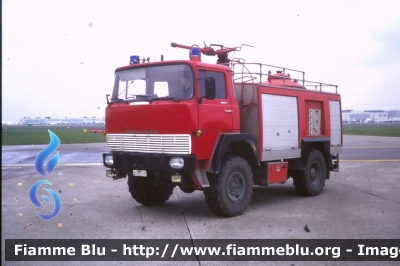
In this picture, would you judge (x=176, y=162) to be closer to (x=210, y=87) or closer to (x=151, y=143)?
(x=151, y=143)

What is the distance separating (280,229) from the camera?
23.6 feet

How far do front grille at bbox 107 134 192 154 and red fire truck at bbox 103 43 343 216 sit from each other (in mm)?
17

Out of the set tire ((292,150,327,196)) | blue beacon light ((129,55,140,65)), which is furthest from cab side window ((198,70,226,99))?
tire ((292,150,327,196))

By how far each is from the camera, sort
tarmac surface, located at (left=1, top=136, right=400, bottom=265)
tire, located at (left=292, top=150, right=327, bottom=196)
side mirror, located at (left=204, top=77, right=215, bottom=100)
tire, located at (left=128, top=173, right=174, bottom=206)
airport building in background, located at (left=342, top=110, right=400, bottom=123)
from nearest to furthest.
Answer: tarmac surface, located at (left=1, top=136, right=400, bottom=265), side mirror, located at (left=204, top=77, right=215, bottom=100), tire, located at (left=128, top=173, right=174, bottom=206), tire, located at (left=292, top=150, right=327, bottom=196), airport building in background, located at (left=342, top=110, right=400, bottom=123)

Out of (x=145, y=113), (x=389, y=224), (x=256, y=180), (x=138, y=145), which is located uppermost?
(x=145, y=113)

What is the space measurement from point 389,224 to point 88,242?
4.93 meters

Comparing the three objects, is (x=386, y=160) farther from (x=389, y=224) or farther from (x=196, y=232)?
(x=196, y=232)

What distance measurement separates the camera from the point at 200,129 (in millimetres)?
7562

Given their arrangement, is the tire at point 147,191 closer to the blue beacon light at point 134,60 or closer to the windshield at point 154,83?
the windshield at point 154,83

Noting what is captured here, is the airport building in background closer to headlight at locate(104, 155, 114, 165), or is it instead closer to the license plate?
headlight at locate(104, 155, 114, 165)

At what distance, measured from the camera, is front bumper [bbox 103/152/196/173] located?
7414mm

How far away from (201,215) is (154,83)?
2.67 metres

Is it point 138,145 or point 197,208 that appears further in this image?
point 197,208

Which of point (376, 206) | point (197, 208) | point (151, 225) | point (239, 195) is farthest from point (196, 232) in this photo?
point (376, 206)
